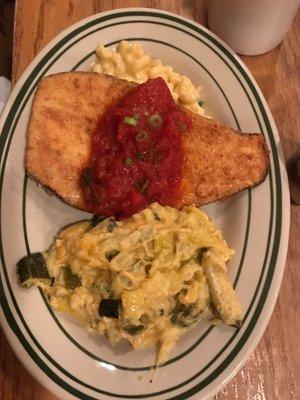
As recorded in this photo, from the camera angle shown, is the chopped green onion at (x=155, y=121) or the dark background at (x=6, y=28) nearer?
the chopped green onion at (x=155, y=121)

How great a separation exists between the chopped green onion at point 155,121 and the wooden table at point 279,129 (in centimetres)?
67

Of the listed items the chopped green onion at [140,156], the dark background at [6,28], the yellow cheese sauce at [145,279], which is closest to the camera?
the yellow cheese sauce at [145,279]

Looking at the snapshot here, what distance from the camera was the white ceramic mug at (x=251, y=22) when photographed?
80.4 inches

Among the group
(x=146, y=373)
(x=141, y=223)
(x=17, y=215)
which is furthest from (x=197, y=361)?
(x=17, y=215)

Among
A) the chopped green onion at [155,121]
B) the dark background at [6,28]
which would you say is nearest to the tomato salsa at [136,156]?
the chopped green onion at [155,121]

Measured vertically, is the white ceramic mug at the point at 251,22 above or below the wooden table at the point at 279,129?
above

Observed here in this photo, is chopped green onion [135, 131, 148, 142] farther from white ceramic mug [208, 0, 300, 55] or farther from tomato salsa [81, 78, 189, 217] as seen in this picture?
white ceramic mug [208, 0, 300, 55]

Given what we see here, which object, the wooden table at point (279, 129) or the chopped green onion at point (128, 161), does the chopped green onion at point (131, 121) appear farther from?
the wooden table at point (279, 129)

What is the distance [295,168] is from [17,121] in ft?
3.87

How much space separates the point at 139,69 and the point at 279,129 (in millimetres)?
702

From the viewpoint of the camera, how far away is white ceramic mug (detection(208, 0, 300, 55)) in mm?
2043

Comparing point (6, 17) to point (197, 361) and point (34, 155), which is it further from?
point (197, 361)

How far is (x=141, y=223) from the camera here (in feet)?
5.83

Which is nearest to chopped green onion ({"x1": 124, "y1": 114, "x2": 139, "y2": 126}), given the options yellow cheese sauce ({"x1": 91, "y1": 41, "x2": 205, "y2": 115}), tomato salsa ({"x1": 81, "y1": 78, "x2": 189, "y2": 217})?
tomato salsa ({"x1": 81, "y1": 78, "x2": 189, "y2": 217})
